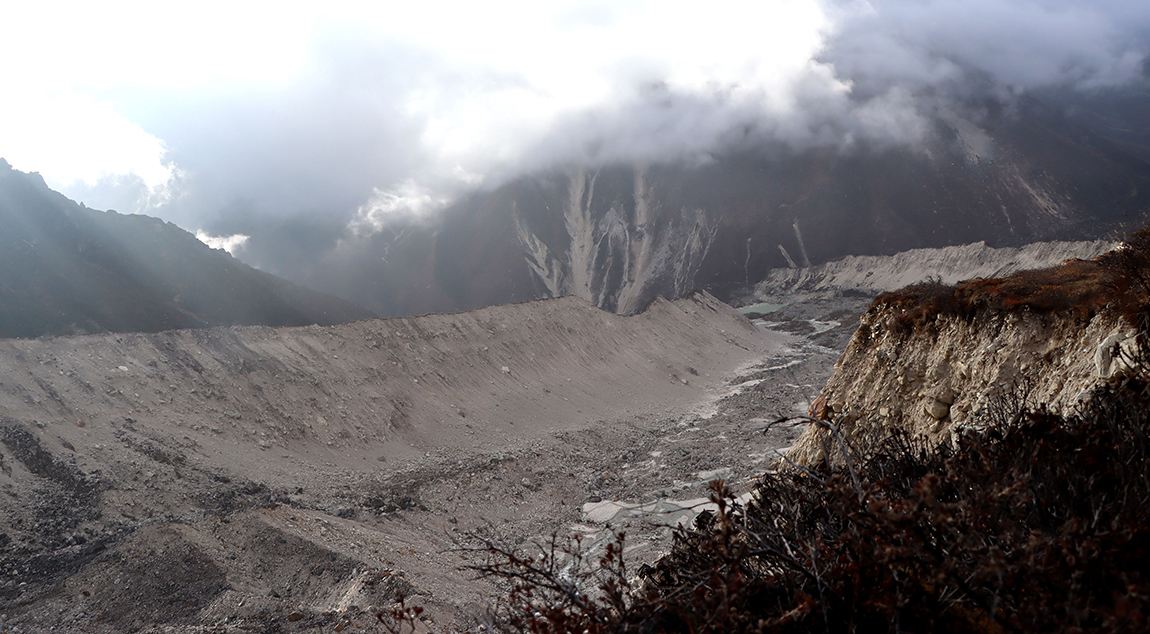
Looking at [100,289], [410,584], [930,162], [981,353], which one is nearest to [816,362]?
[981,353]

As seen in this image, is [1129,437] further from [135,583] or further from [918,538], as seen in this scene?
[135,583]

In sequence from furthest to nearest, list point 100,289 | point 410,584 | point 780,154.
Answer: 1. point 780,154
2. point 100,289
3. point 410,584

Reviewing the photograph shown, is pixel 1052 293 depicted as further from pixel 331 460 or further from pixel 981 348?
pixel 331 460

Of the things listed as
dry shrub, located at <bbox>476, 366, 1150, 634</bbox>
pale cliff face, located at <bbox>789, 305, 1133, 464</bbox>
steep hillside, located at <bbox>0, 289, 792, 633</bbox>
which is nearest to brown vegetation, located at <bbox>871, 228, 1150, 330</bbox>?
pale cliff face, located at <bbox>789, 305, 1133, 464</bbox>

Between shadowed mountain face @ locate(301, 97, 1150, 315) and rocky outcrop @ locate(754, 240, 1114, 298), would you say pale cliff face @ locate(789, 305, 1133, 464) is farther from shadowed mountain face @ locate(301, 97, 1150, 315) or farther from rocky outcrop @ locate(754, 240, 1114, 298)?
shadowed mountain face @ locate(301, 97, 1150, 315)

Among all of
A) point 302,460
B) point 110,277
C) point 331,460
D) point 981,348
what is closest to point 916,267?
point 981,348
